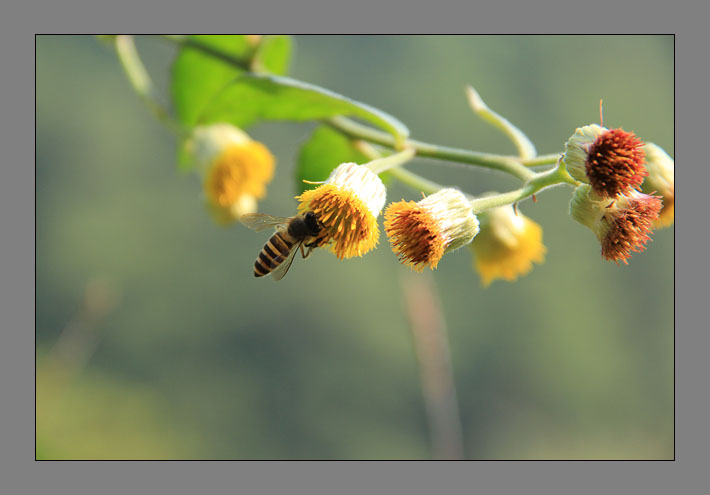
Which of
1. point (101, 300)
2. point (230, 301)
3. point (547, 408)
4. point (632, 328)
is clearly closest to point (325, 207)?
point (101, 300)

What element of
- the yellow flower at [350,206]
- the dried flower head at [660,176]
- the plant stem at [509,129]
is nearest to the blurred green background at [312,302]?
the plant stem at [509,129]

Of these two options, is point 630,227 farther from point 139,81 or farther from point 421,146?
point 139,81

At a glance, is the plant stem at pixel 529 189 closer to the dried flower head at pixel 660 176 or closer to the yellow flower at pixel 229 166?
the dried flower head at pixel 660 176

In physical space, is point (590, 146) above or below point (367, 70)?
below

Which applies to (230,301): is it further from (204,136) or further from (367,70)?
(204,136)

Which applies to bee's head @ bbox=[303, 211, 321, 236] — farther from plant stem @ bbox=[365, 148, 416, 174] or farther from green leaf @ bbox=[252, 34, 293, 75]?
green leaf @ bbox=[252, 34, 293, 75]

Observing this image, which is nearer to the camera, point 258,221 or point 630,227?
point 630,227

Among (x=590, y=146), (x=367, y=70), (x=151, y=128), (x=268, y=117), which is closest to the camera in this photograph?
(x=590, y=146)

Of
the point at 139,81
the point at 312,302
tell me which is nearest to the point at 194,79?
the point at 139,81
